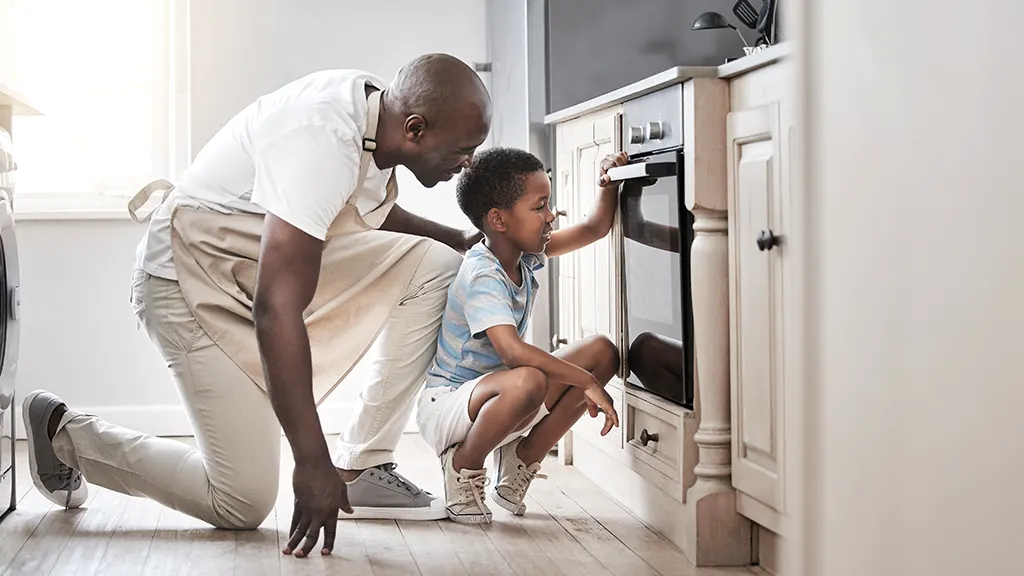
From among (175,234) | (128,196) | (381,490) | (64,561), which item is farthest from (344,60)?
(64,561)

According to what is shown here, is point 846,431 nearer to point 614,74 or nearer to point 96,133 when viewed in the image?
point 614,74

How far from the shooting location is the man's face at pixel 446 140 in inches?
74.4

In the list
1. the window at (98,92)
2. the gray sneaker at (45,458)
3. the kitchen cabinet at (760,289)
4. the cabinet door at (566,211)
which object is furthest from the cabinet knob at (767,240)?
the window at (98,92)

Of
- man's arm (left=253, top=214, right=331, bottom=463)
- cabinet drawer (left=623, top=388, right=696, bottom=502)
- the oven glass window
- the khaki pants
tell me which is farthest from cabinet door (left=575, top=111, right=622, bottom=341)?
man's arm (left=253, top=214, right=331, bottom=463)

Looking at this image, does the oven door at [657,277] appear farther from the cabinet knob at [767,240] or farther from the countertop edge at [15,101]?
the countertop edge at [15,101]

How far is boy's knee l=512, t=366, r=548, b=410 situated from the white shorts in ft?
0.35

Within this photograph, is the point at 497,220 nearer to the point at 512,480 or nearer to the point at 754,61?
the point at 512,480

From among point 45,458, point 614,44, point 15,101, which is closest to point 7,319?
point 45,458

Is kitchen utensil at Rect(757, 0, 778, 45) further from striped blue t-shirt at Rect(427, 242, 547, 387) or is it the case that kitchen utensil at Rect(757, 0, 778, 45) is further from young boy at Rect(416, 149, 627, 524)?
striped blue t-shirt at Rect(427, 242, 547, 387)

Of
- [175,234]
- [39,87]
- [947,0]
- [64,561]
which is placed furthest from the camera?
[39,87]

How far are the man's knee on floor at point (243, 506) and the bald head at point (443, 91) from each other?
740mm

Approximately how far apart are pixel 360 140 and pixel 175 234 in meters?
0.42

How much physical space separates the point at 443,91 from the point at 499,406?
57 cm

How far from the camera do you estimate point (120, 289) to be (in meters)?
3.26
